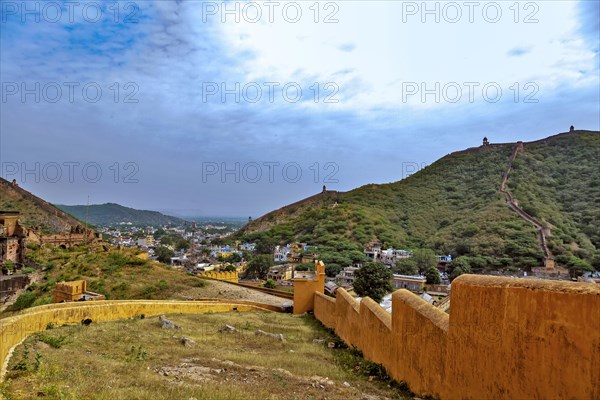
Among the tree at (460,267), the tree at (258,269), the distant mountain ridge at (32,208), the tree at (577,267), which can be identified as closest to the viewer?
the tree at (460,267)

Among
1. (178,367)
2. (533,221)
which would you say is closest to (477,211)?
(533,221)

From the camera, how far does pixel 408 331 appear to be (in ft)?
19.2

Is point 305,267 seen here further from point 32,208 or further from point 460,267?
point 32,208

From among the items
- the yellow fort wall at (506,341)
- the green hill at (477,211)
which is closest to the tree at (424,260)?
the green hill at (477,211)

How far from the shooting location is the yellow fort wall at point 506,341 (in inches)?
129

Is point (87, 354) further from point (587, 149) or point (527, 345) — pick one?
point (587, 149)

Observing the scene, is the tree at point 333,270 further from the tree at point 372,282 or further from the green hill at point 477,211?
the tree at point 372,282

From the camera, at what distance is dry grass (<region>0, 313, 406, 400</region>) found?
15.9 ft

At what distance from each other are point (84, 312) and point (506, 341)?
10611 mm

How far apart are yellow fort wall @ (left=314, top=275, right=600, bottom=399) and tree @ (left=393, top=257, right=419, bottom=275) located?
3973 cm

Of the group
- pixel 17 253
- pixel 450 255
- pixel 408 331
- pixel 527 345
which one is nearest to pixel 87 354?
pixel 408 331

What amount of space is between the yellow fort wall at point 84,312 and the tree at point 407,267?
1204 inches

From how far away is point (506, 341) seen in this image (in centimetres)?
388

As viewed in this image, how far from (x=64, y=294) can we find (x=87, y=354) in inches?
336
